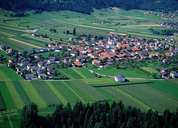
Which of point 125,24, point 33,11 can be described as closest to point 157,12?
point 125,24

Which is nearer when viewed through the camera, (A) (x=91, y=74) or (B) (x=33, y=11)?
(A) (x=91, y=74)

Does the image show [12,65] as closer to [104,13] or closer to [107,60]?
[107,60]

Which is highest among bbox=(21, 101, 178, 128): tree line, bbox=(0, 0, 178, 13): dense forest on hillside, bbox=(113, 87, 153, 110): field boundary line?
bbox=(0, 0, 178, 13): dense forest on hillside

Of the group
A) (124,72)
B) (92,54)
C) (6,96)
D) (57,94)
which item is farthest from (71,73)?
(92,54)

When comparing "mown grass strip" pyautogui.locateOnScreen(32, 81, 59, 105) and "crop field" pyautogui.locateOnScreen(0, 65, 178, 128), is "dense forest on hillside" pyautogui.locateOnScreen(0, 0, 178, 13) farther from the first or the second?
"mown grass strip" pyautogui.locateOnScreen(32, 81, 59, 105)

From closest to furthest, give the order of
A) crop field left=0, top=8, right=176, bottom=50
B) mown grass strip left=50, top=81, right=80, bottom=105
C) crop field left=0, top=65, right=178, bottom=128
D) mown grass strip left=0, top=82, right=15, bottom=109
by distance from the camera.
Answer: mown grass strip left=0, top=82, right=15, bottom=109, crop field left=0, top=65, right=178, bottom=128, mown grass strip left=50, top=81, right=80, bottom=105, crop field left=0, top=8, right=176, bottom=50

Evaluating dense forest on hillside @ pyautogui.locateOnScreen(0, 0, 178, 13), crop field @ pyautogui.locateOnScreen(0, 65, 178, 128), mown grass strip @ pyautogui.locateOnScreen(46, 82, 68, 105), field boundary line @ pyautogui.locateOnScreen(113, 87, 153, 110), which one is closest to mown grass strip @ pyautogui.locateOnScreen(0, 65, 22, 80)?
crop field @ pyautogui.locateOnScreen(0, 65, 178, 128)

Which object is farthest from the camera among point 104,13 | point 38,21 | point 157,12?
point 157,12
